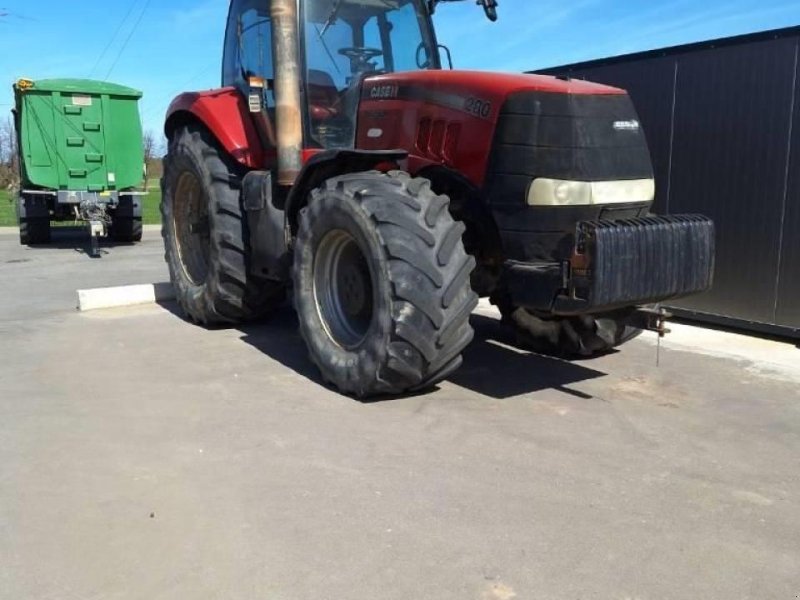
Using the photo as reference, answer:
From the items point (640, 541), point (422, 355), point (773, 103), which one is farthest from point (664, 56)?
point (640, 541)

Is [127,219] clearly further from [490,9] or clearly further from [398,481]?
[398,481]

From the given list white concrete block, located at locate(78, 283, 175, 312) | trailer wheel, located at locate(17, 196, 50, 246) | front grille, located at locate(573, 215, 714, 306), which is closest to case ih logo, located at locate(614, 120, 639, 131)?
front grille, located at locate(573, 215, 714, 306)

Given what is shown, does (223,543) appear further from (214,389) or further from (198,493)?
(214,389)

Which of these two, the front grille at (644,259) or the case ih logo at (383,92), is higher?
the case ih logo at (383,92)

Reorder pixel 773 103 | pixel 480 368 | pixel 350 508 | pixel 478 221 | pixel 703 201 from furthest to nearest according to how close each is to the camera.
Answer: pixel 703 201
pixel 773 103
pixel 480 368
pixel 478 221
pixel 350 508

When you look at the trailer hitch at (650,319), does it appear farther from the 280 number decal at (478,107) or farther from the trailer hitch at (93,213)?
the trailer hitch at (93,213)

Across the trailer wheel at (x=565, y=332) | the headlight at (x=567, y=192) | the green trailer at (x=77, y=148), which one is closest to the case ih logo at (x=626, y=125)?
the headlight at (x=567, y=192)

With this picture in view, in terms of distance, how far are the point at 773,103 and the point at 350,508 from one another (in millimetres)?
5633

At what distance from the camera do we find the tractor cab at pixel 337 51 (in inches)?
233

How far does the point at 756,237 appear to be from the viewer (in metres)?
7.27

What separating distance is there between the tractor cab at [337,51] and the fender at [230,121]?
0.18m

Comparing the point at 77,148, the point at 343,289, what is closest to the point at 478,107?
the point at 343,289

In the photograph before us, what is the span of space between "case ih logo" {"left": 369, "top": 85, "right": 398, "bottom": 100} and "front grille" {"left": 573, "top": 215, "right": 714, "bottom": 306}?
1.81 meters

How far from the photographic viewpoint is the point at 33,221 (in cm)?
1622
